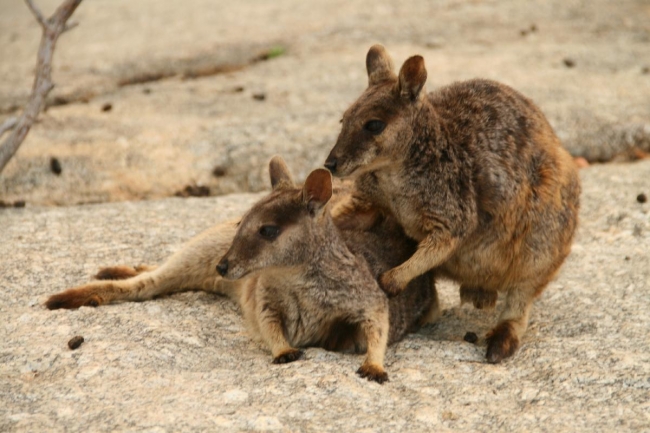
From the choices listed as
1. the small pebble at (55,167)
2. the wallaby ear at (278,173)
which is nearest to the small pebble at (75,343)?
the wallaby ear at (278,173)

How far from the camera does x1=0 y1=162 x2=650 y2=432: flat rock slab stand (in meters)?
4.29

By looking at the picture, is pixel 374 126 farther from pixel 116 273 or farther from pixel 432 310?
pixel 116 273

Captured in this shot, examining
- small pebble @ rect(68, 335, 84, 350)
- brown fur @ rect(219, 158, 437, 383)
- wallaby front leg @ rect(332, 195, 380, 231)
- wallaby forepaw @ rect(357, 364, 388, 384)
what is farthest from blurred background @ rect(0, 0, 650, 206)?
wallaby forepaw @ rect(357, 364, 388, 384)

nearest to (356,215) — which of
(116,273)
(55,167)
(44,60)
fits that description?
(116,273)

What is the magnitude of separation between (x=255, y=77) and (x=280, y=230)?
636 cm

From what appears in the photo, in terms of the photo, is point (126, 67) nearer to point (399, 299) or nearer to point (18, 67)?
point (18, 67)

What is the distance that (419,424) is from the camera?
4.32 metres

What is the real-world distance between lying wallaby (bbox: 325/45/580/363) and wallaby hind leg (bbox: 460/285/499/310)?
1 cm

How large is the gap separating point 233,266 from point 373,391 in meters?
1.07

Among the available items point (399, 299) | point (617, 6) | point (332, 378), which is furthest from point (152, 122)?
point (617, 6)

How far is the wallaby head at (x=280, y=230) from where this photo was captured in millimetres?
4957

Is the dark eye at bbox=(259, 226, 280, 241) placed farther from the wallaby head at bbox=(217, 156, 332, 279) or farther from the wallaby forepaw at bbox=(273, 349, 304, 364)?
the wallaby forepaw at bbox=(273, 349, 304, 364)

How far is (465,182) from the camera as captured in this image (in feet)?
17.8

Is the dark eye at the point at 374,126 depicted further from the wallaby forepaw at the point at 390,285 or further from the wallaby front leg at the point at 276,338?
the wallaby front leg at the point at 276,338
